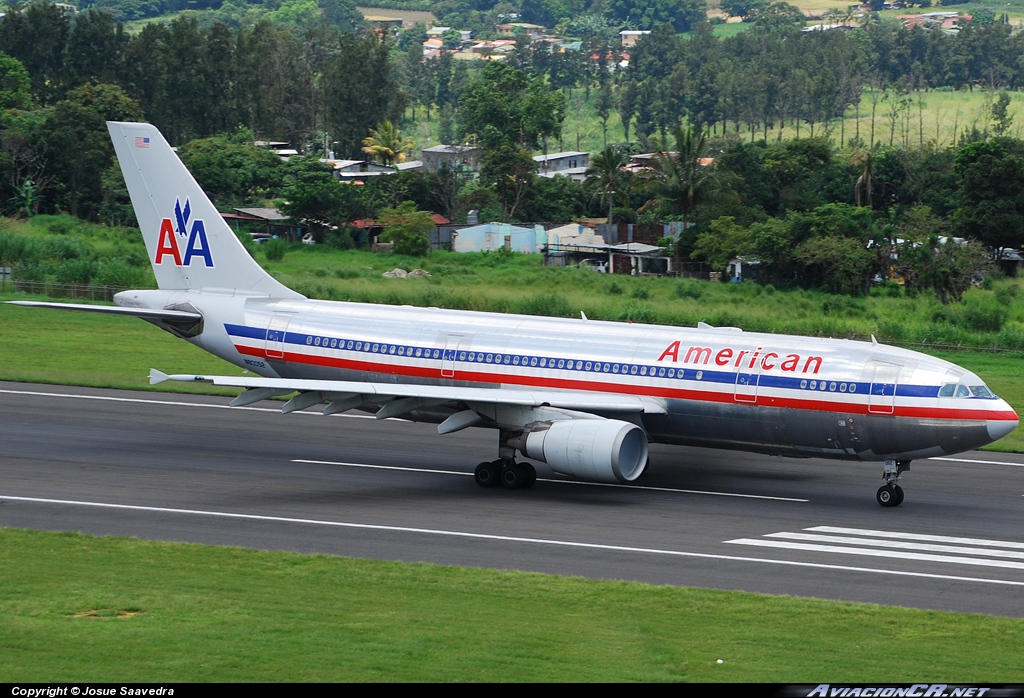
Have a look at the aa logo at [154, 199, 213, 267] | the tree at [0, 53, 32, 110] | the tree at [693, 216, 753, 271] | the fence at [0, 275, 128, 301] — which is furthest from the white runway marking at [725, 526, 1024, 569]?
the tree at [0, 53, 32, 110]

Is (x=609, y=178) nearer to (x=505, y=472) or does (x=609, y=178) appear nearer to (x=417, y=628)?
(x=505, y=472)

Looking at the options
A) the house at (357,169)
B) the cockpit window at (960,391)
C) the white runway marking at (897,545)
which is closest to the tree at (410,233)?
the house at (357,169)

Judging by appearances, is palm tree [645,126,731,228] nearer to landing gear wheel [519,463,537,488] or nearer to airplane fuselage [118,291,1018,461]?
airplane fuselage [118,291,1018,461]

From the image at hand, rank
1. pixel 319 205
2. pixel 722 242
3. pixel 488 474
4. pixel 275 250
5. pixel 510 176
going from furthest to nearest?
pixel 510 176
pixel 319 205
pixel 275 250
pixel 722 242
pixel 488 474

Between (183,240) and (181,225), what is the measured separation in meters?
0.55

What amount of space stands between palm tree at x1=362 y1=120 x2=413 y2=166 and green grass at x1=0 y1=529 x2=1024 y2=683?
153573 mm

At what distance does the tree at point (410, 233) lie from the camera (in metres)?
112

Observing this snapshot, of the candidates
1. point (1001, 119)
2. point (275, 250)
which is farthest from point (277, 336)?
point (1001, 119)

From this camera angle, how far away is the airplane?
112ft

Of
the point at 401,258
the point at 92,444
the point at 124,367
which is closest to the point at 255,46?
the point at 401,258

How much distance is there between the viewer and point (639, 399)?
36.4 metres

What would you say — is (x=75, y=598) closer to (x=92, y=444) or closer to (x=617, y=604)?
(x=617, y=604)

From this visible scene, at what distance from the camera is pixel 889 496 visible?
3500 cm
